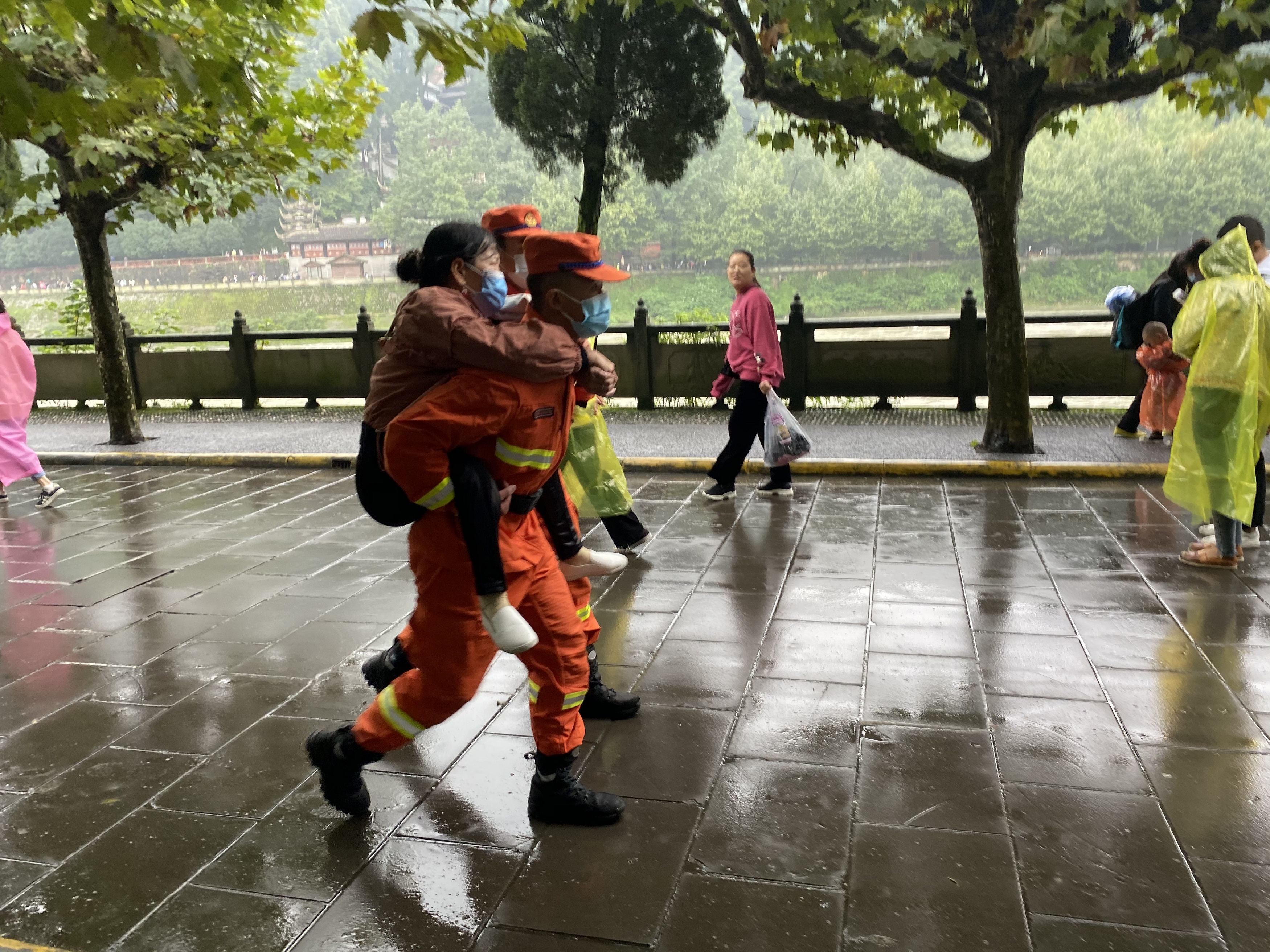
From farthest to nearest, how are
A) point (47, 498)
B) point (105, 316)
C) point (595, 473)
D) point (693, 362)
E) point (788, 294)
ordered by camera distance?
point (788, 294) < point (693, 362) < point (105, 316) < point (47, 498) < point (595, 473)

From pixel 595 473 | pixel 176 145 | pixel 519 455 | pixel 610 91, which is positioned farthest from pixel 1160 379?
pixel 176 145

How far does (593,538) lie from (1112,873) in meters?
4.19

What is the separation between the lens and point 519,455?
2.68 metres

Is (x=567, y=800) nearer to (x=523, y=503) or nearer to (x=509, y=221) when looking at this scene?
(x=523, y=503)

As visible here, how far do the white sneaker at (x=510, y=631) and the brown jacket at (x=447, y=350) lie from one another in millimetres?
582

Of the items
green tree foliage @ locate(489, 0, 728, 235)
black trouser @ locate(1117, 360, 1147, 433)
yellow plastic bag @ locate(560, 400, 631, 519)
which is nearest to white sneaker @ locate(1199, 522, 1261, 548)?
yellow plastic bag @ locate(560, 400, 631, 519)

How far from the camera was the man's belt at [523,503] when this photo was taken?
2.78 metres

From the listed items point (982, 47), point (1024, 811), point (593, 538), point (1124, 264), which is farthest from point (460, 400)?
point (1124, 264)

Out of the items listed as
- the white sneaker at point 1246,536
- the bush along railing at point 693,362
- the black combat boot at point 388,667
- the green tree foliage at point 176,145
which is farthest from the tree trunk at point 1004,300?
the black combat boot at point 388,667

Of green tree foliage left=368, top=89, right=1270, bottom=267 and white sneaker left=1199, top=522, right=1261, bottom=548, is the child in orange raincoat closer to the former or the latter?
white sneaker left=1199, top=522, right=1261, bottom=548

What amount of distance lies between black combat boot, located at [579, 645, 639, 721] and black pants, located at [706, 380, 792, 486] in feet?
11.8

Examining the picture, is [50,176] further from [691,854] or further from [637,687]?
[691,854]

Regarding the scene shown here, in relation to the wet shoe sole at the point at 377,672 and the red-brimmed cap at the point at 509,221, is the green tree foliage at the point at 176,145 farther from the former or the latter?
the wet shoe sole at the point at 377,672

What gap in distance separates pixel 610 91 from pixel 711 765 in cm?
1054
